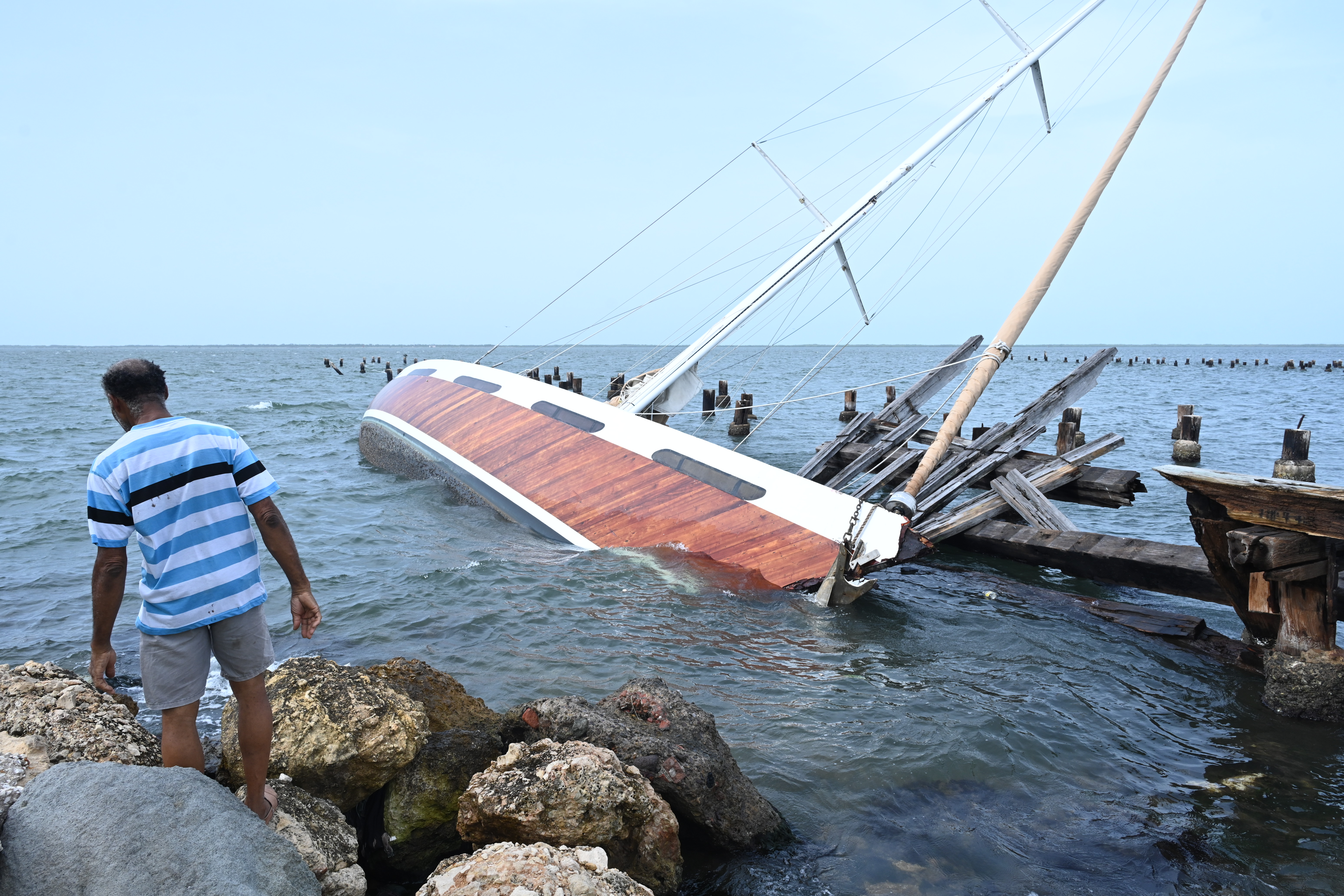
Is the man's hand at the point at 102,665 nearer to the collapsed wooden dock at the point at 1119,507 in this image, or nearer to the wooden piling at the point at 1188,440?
the collapsed wooden dock at the point at 1119,507

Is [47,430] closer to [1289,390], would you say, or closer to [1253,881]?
[1253,881]

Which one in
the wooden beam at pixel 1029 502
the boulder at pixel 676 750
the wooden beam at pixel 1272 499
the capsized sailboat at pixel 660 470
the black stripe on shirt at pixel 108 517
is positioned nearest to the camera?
the black stripe on shirt at pixel 108 517

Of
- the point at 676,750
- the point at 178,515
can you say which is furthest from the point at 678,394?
the point at 178,515

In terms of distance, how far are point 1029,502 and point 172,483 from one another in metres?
9.17

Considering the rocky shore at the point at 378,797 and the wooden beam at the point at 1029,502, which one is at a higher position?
the wooden beam at the point at 1029,502

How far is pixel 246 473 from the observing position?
3.33 metres

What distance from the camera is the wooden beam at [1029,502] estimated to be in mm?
9625

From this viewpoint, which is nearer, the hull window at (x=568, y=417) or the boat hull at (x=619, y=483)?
the boat hull at (x=619, y=483)

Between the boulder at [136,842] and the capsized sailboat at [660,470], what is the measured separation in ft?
19.3

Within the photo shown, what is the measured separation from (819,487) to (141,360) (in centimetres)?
683

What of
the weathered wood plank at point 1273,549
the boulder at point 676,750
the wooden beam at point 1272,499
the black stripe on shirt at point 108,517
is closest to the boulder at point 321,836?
the boulder at point 676,750

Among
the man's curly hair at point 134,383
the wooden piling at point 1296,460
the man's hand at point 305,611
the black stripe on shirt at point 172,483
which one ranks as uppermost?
the man's curly hair at point 134,383

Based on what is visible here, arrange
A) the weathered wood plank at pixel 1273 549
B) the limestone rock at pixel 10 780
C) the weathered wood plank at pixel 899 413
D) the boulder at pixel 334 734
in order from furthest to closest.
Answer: the weathered wood plank at pixel 899 413 < the weathered wood plank at pixel 1273 549 < the boulder at pixel 334 734 < the limestone rock at pixel 10 780
